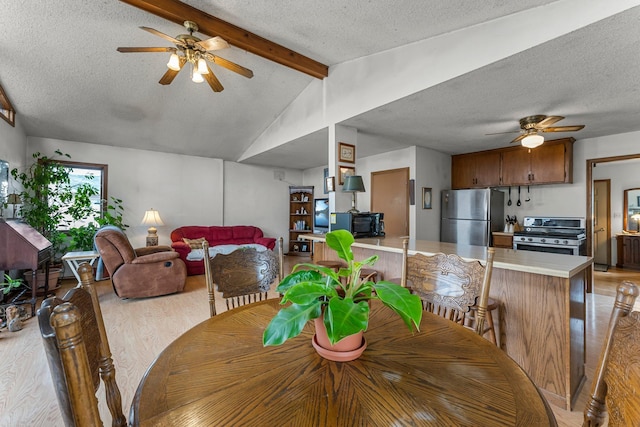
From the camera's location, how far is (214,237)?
5.85 meters

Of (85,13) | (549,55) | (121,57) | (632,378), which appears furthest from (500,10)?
(121,57)

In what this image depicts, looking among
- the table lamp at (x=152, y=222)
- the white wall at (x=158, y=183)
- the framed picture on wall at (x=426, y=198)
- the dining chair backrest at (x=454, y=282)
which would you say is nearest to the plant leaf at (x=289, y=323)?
Answer: the dining chair backrest at (x=454, y=282)

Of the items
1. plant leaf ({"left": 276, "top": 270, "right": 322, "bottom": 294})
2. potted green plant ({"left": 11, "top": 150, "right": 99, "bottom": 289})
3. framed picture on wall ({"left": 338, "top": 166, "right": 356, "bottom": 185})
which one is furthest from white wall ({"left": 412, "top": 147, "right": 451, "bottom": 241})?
potted green plant ({"left": 11, "top": 150, "right": 99, "bottom": 289})

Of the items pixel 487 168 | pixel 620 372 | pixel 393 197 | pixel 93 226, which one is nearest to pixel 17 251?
pixel 93 226

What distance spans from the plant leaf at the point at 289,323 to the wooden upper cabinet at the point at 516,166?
4.97 meters

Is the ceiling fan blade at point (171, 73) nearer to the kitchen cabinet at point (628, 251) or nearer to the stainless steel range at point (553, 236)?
the stainless steel range at point (553, 236)

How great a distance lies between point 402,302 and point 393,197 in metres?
4.45

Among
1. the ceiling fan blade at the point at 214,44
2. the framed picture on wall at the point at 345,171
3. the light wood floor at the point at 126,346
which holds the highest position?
the ceiling fan blade at the point at 214,44

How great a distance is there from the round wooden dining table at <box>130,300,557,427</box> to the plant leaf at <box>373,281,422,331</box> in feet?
0.60

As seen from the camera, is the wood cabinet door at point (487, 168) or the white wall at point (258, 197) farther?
the white wall at point (258, 197)

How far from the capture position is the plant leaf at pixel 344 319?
26.5 inches

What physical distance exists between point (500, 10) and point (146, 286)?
4556 mm

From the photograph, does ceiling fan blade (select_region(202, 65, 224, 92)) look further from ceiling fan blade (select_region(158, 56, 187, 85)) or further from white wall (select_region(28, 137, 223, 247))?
white wall (select_region(28, 137, 223, 247))

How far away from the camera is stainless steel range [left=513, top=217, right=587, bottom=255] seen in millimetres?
3926
